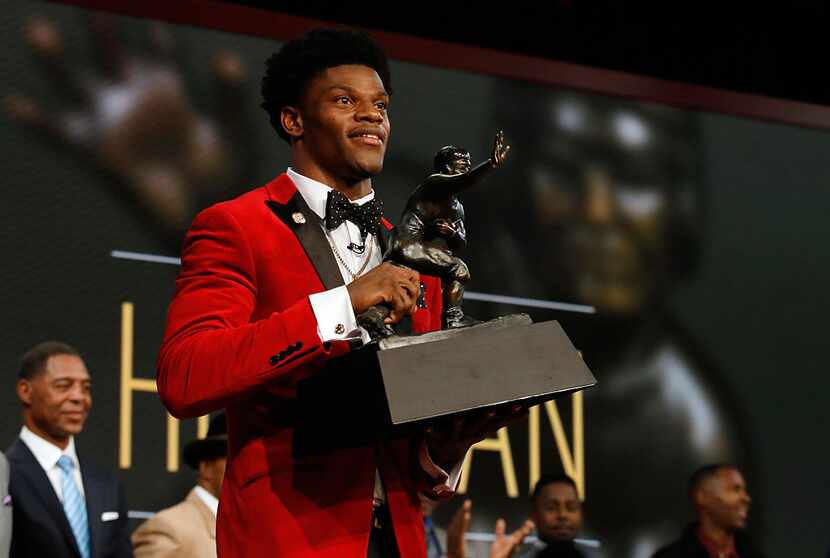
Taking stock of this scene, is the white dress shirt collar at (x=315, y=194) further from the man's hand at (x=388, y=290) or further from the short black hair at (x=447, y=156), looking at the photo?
the man's hand at (x=388, y=290)

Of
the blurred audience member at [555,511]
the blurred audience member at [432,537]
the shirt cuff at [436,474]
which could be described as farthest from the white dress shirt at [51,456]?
the shirt cuff at [436,474]

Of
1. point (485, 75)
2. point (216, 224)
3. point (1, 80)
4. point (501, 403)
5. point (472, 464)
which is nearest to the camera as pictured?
point (501, 403)

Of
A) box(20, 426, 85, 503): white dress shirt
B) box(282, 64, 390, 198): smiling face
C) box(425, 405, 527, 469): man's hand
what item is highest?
box(282, 64, 390, 198): smiling face

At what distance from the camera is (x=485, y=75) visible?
19.8ft

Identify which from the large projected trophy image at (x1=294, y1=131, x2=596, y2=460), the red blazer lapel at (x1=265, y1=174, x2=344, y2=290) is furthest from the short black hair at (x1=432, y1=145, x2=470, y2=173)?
the red blazer lapel at (x1=265, y1=174, x2=344, y2=290)

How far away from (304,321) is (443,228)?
356mm

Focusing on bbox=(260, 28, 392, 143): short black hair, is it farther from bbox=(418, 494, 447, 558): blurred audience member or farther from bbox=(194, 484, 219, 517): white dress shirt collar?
bbox=(418, 494, 447, 558): blurred audience member

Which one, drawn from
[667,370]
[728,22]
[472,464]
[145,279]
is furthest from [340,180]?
[728,22]

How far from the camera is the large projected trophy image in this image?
190 centimetres

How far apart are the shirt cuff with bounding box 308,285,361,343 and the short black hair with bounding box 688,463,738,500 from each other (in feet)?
13.4

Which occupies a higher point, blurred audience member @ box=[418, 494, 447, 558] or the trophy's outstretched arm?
the trophy's outstretched arm

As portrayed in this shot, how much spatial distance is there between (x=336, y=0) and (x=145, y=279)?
5.27 ft

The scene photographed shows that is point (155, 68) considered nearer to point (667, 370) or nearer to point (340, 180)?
point (667, 370)

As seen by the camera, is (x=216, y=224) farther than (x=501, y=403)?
Yes
